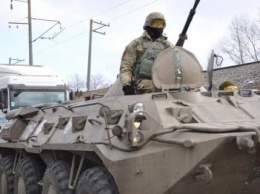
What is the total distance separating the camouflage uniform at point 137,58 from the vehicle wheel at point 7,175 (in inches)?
135

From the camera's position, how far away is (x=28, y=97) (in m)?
15.9

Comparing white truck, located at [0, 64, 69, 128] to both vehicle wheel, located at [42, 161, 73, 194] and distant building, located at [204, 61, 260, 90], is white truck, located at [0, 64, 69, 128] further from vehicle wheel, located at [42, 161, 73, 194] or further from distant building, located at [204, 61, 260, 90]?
vehicle wheel, located at [42, 161, 73, 194]

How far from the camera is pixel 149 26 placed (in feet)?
24.0

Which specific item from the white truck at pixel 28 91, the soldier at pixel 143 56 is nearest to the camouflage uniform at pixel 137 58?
the soldier at pixel 143 56

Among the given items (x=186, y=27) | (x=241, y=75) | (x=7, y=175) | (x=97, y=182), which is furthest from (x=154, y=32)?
(x=241, y=75)

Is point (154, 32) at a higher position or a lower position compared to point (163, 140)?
higher

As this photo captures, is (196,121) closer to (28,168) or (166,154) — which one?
(166,154)

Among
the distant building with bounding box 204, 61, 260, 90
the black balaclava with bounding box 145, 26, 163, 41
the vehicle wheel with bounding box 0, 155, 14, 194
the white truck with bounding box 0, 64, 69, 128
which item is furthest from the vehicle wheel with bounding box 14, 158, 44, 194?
the distant building with bounding box 204, 61, 260, 90

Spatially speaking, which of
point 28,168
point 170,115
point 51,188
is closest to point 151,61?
point 170,115

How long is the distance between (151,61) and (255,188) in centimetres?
234

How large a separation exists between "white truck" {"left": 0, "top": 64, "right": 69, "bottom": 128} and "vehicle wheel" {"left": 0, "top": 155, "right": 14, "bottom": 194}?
565 centimetres

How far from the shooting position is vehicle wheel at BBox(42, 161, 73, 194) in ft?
21.8

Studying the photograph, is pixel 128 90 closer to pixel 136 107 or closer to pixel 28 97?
pixel 136 107

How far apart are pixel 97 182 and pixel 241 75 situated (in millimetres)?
17140
